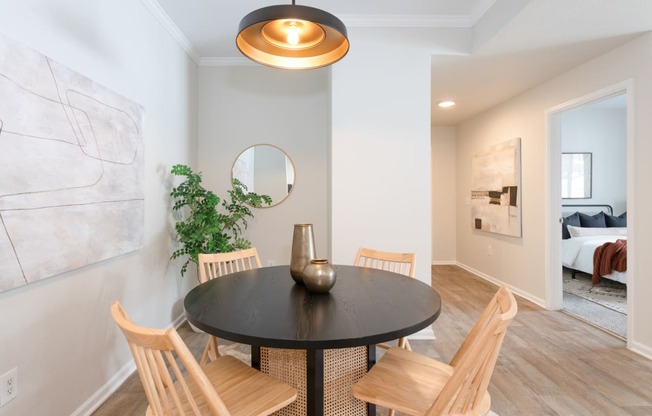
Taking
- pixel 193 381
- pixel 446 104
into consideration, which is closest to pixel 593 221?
pixel 446 104

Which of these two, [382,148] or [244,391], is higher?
[382,148]

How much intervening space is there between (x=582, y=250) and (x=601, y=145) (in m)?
2.40

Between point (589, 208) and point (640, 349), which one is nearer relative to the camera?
point (640, 349)

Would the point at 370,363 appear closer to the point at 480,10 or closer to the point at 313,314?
the point at 313,314

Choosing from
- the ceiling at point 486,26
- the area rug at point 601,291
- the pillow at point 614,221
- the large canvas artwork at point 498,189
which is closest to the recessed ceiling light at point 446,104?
the ceiling at point 486,26

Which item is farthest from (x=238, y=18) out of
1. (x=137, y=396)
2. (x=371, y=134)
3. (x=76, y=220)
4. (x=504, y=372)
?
(x=504, y=372)

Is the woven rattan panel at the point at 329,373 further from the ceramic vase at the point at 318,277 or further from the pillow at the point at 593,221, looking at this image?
the pillow at the point at 593,221

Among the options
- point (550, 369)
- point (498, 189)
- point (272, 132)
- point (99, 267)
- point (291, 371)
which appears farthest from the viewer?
point (498, 189)

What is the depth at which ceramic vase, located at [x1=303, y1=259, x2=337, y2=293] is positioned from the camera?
1.47 m

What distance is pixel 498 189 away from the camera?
4457 mm

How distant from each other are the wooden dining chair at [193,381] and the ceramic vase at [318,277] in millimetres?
402

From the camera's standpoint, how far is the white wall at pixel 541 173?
2518 mm

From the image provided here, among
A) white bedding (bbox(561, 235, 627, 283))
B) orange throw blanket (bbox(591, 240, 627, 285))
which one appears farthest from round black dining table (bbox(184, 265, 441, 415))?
white bedding (bbox(561, 235, 627, 283))

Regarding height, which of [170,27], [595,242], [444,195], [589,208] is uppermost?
[170,27]
